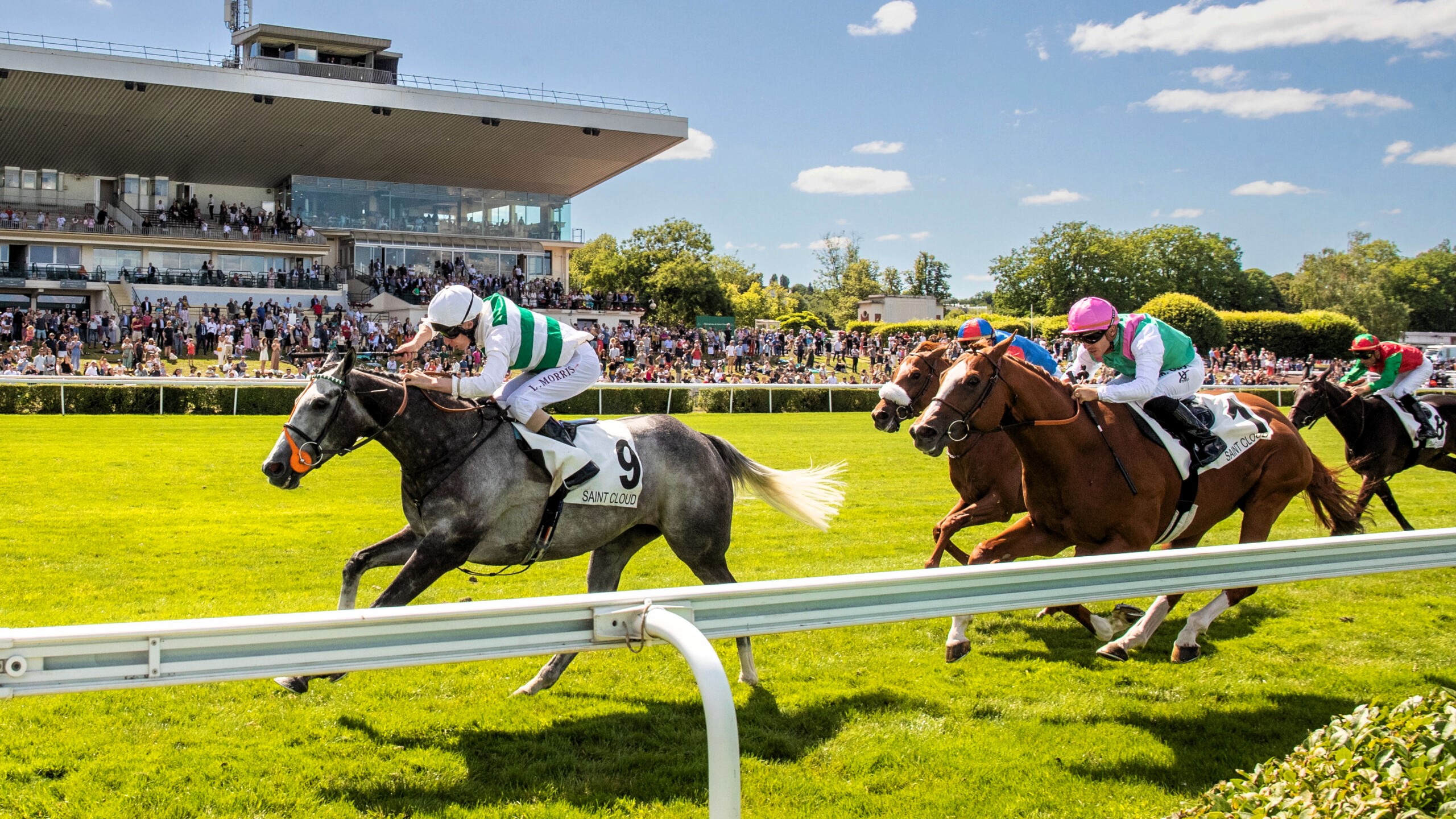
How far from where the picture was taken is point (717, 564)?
4.97 meters

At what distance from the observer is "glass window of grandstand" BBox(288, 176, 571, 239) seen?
131ft

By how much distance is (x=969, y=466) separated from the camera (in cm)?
671

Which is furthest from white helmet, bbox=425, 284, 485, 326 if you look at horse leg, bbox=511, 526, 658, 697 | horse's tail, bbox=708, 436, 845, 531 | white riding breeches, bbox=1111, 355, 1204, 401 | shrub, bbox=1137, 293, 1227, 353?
shrub, bbox=1137, 293, 1227, 353

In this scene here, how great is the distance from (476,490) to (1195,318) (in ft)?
147

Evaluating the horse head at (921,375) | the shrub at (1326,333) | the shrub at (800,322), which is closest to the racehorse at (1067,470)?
the horse head at (921,375)

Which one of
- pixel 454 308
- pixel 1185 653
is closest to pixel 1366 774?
pixel 1185 653

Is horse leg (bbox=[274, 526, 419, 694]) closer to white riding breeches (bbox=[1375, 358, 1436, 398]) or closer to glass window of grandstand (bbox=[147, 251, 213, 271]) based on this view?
white riding breeches (bbox=[1375, 358, 1436, 398])

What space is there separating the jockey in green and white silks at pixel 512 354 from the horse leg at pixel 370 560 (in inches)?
28.5

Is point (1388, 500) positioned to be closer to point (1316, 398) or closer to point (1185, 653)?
point (1316, 398)

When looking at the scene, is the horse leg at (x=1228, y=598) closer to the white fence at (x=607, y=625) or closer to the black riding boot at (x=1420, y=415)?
the white fence at (x=607, y=625)

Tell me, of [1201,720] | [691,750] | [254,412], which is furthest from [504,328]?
[254,412]

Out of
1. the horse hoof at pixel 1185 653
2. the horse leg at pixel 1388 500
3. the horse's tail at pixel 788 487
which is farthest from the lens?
the horse leg at pixel 1388 500

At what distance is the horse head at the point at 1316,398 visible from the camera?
360 inches

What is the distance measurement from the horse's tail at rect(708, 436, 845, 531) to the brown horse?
1262 millimetres
